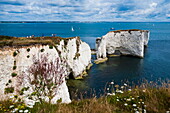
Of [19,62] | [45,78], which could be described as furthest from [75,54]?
[45,78]

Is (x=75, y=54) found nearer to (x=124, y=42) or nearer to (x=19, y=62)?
(x=19, y=62)

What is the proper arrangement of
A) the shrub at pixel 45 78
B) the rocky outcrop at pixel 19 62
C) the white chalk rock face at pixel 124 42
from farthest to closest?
the white chalk rock face at pixel 124 42
the rocky outcrop at pixel 19 62
the shrub at pixel 45 78

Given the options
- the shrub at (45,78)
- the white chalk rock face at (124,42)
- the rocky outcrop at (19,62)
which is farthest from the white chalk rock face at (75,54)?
the shrub at (45,78)

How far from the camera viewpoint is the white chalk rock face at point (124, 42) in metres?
50.5

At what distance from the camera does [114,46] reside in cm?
5475

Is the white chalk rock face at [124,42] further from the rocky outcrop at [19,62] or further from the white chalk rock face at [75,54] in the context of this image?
the rocky outcrop at [19,62]

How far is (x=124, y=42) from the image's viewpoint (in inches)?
2117

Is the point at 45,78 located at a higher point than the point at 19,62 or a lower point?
higher

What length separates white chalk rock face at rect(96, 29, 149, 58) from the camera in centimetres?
5050

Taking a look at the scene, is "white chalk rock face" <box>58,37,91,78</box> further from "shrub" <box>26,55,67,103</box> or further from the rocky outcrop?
"shrub" <box>26,55,67,103</box>

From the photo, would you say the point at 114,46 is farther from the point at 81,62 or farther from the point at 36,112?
the point at 36,112

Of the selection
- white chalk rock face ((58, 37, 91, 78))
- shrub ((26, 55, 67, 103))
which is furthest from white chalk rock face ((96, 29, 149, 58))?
shrub ((26, 55, 67, 103))

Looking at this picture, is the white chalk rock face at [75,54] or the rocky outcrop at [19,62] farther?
the white chalk rock face at [75,54]

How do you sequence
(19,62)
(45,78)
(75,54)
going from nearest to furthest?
(45,78), (19,62), (75,54)
